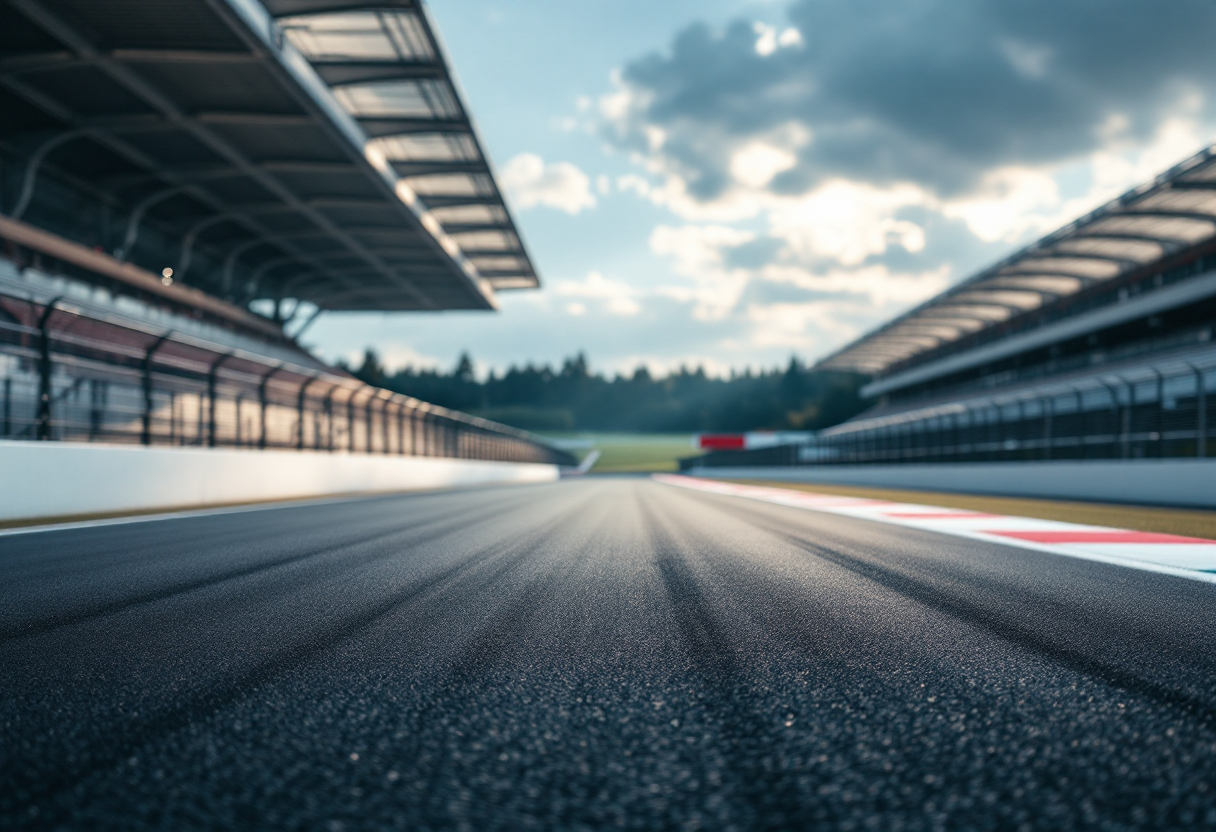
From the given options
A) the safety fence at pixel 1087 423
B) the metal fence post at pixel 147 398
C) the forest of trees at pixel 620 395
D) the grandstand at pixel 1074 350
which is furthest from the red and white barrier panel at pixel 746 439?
the metal fence post at pixel 147 398

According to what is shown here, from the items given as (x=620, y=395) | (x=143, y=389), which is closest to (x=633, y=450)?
(x=620, y=395)

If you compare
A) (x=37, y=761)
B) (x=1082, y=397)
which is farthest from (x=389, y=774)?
(x=1082, y=397)

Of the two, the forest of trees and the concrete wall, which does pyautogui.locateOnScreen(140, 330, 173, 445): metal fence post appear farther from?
the forest of trees

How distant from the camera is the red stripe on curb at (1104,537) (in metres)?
6.16

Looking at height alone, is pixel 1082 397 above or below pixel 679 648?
above

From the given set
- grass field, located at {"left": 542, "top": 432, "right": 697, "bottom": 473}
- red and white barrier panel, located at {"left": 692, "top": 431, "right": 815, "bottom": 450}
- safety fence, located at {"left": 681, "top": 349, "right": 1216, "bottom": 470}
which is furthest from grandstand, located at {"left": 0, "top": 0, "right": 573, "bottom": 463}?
red and white barrier panel, located at {"left": 692, "top": 431, "right": 815, "bottom": 450}

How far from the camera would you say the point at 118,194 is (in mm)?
28266

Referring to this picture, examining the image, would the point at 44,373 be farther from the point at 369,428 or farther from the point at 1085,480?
the point at 1085,480

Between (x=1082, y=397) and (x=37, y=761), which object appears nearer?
(x=37, y=761)

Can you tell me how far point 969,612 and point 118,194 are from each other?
3348 centimetres

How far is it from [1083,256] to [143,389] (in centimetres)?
3909

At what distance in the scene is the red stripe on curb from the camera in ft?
20.2

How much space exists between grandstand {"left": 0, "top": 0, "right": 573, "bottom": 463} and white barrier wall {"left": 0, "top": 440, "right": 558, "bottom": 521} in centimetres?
69

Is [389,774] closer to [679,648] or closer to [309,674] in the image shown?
[309,674]
